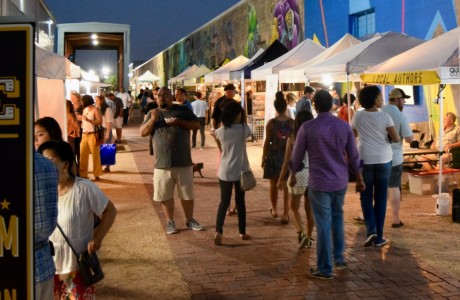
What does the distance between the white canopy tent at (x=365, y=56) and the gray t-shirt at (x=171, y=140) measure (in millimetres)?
4362

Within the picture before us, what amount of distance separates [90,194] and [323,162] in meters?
2.53

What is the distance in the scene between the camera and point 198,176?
41.6ft

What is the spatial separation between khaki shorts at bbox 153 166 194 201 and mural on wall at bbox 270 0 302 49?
16409 mm

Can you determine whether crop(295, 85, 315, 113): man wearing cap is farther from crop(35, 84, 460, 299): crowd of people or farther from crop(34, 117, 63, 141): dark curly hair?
crop(34, 117, 63, 141): dark curly hair

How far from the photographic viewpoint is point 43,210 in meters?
2.79

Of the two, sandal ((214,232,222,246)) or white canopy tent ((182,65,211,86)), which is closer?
sandal ((214,232,222,246))

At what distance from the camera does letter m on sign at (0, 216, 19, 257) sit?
236 centimetres

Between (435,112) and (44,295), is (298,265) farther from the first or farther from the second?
(435,112)

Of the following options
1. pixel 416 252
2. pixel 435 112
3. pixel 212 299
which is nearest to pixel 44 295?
pixel 212 299

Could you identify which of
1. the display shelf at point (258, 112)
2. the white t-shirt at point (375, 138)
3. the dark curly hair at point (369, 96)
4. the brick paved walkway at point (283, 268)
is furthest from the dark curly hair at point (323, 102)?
the display shelf at point (258, 112)

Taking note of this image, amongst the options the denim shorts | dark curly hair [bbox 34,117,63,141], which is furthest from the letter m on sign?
the denim shorts

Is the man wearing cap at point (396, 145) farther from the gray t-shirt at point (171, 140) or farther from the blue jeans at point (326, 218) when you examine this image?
the gray t-shirt at point (171, 140)

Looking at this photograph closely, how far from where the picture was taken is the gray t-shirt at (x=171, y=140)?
287 inches

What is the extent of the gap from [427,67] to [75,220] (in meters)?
5.95
